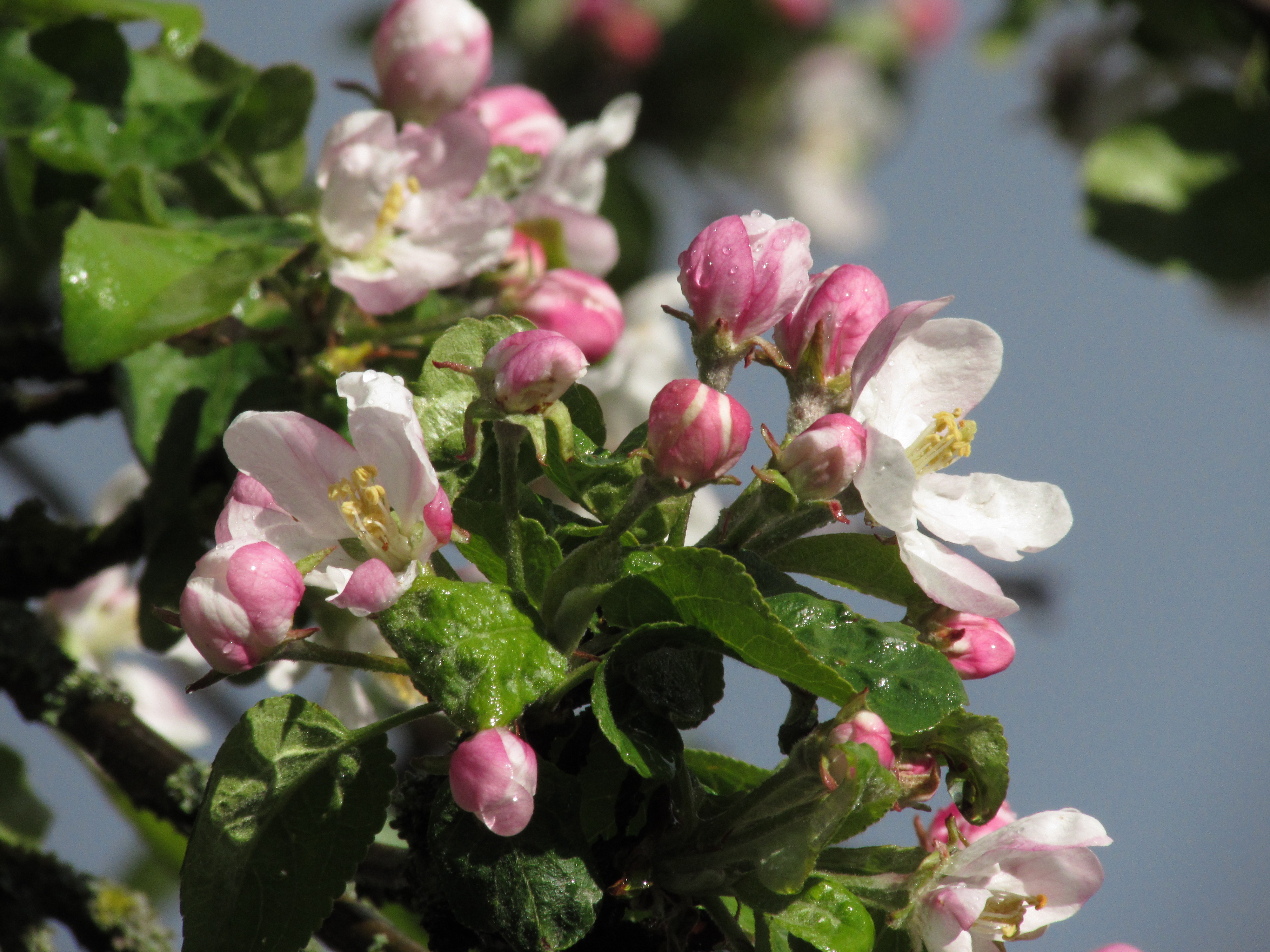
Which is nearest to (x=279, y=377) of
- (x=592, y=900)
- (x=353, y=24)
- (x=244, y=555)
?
(x=244, y=555)

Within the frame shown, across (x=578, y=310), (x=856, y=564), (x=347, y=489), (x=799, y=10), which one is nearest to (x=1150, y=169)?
(x=578, y=310)

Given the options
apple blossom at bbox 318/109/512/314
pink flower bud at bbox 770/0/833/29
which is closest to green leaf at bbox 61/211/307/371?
apple blossom at bbox 318/109/512/314

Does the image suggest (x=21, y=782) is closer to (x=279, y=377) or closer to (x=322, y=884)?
(x=279, y=377)

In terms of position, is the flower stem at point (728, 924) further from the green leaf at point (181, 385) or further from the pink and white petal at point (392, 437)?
the green leaf at point (181, 385)

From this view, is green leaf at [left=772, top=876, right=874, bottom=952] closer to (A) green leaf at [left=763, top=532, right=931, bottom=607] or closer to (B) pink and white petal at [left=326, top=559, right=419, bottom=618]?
(A) green leaf at [left=763, top=532, right=931, bottom=607]

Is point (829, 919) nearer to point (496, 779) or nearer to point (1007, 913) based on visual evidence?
point (1007, 913)

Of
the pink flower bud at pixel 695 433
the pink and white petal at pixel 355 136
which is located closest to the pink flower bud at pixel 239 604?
the pink flower bud at pixel 695 433
